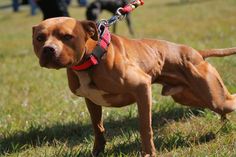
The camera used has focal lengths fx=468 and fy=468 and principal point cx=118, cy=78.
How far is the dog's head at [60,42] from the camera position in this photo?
9.95 ft

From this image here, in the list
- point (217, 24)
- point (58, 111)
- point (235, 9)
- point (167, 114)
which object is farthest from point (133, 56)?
point (235, 9)

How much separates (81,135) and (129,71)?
53.0 inches

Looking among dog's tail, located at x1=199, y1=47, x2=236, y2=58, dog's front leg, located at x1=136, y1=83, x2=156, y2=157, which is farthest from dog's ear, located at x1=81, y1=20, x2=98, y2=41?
dog's tail, located at x1=199, y1=47, x2=236, y2=58

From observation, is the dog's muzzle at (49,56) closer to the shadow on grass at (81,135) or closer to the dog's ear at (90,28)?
the dog's ear at (90,28)

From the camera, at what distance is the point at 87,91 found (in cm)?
350

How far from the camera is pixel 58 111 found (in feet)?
17.7

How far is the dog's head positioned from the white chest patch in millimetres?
256

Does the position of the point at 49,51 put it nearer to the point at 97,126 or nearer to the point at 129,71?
the point at 129,71

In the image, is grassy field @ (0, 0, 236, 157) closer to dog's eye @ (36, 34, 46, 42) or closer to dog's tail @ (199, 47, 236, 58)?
dog's tail @ (199, 47, 236, 58)

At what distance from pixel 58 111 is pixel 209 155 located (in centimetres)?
240

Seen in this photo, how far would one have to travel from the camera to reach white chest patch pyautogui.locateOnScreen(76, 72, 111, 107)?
3.46 metres

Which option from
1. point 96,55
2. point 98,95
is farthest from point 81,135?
point 96,55

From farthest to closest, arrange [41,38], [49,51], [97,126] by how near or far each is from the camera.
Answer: [97,126]
[41,38]
[49,51]

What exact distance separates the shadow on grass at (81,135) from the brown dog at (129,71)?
0.30m
